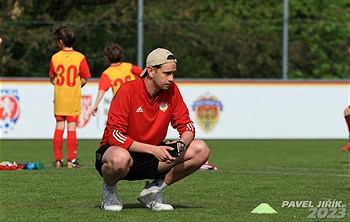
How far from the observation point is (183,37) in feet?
89.0

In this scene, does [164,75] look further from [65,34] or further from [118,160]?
[65,34]

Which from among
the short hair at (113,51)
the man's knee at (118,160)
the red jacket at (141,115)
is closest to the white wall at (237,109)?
the short hair at (113,51)

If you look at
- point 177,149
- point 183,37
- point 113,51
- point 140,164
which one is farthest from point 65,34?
point 183,37

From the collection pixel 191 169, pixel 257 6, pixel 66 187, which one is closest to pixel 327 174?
pixel 66 187

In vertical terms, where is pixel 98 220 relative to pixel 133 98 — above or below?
Result: below

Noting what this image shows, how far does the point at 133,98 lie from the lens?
8.85m

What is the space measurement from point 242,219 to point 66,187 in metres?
3.32

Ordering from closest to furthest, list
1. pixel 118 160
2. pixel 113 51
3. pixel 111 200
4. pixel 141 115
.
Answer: pixel 118 160 < pixel 141 115 < pixel 111 200 < pixel 113 51

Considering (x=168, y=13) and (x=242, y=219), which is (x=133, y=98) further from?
(x=168, y=13)

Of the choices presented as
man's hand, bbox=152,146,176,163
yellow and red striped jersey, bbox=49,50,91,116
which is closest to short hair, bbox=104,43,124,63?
yellow and red striped jersey, bbox=49,50,91,116

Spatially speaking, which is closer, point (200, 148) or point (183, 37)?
point (200, 148)

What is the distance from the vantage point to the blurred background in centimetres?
2484

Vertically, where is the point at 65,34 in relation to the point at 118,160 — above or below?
above

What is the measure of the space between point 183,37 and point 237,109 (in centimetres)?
429
